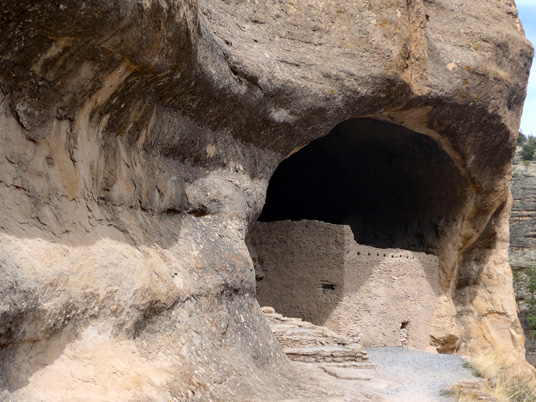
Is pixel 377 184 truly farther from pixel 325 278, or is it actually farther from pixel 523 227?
pixel 523 227

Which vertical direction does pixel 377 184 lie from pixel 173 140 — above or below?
above

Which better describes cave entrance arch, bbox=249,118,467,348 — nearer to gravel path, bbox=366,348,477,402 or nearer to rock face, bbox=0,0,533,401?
gravel path, bbox=366,348,477,402

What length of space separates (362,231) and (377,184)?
1.03 meters

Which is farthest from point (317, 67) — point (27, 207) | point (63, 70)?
point (27, 207)

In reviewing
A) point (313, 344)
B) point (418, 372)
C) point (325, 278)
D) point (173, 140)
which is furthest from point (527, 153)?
point (173, 140)

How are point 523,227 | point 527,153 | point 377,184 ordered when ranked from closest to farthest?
1. point 377,184
2. point 523,227
3. point 527,153

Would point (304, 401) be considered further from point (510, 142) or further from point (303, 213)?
point (303, 213)

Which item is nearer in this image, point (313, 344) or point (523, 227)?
point (313, 344)

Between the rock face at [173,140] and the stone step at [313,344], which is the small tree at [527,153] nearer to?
the rock face at [173,140]

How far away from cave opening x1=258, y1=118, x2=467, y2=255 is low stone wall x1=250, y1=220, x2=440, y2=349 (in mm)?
2252

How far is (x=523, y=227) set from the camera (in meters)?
21.2

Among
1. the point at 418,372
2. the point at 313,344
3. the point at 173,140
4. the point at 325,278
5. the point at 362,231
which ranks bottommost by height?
the point at 418,372

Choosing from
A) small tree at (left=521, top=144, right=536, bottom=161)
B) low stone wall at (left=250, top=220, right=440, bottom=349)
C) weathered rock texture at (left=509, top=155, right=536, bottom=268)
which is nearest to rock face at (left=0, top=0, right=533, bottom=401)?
low stone wall at (left=250, top=220, right=440, bottom=349)

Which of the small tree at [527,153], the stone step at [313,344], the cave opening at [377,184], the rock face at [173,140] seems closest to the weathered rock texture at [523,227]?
the small tree at [527,153]
